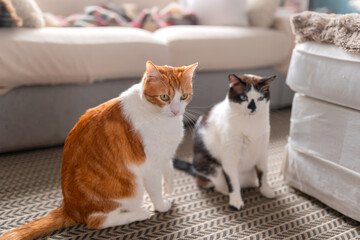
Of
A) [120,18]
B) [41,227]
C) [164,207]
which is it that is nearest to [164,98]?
[164,207]

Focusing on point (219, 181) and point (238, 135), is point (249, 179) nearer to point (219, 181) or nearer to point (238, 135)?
point (219, 181)

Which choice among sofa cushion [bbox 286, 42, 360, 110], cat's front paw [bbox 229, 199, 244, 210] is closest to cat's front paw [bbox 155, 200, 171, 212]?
cat's front paw [bbox 229, 199, 244, 210]

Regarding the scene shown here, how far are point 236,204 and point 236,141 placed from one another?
260mm

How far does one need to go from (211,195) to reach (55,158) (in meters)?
0.89

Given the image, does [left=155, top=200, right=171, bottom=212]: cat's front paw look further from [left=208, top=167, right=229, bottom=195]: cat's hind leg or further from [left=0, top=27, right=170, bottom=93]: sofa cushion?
[left=0, top=27, right=170, bottom=93]: sofa cushion

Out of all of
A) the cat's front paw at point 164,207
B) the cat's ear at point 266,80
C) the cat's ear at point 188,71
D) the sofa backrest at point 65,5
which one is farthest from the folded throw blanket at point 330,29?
the sofa backrest at point 65,5

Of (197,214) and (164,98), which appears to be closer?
(164,98)

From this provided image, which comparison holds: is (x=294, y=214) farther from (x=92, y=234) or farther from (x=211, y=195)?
(x=92, y=234)

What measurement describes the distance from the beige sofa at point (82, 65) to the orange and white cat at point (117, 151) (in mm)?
672

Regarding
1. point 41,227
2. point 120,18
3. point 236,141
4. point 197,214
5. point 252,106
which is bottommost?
point 197,214

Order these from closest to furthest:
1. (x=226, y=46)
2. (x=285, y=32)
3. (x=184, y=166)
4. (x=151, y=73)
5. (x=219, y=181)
→ (x=151, y=73)
(x=219, y=181)
(x=184, y=166)
(x=226, y=46)
(x=285, y=32)

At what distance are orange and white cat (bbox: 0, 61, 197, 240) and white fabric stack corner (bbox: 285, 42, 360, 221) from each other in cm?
52

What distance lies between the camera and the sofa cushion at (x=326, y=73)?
1.13m

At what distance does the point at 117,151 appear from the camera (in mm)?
1119
